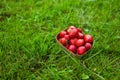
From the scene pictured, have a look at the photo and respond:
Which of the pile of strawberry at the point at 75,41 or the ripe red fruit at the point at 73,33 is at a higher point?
the ripe red fruit at the point at 73,33

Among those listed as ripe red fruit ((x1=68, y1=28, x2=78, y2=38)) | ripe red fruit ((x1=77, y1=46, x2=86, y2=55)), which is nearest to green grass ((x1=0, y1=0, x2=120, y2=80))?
ripe red fruit ((x1=77, y1=46, x2=86, y2=55))

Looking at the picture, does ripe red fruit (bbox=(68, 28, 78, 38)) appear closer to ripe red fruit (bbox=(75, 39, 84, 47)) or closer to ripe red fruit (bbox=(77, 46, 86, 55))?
ripe red fruit (bbox=(75, 39, 84, 47))

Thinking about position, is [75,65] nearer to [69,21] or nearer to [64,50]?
[64,50]

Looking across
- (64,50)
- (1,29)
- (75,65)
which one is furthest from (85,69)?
(1,29)

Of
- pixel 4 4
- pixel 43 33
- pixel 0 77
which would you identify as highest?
pixel 4 4

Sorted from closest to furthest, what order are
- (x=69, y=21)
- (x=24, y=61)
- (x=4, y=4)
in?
(x=24, y=61) → (x=69, y=21) → (x=4, y=4)

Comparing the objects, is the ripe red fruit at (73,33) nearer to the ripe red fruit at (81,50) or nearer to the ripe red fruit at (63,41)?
the ripe red fruit at (63,41)

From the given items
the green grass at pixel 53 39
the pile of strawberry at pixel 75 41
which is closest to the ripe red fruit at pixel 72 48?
the pile of strawberry at pixel 75 41
